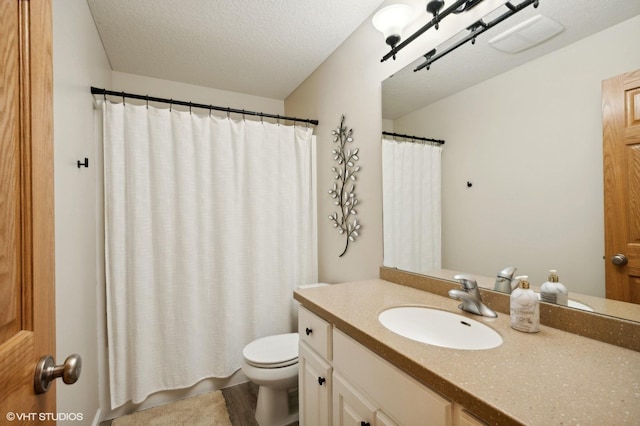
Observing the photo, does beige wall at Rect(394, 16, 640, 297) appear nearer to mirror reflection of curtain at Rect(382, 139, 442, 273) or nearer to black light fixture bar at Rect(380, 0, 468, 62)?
mirror reflection of curtain at Rect(382, 139, 442, 273)

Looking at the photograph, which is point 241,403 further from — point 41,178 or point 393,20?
point 393,20

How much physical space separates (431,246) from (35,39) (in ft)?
5.18

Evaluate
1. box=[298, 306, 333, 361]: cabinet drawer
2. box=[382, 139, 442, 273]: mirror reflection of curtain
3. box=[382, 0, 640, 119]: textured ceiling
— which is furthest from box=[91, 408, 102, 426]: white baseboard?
box=[382, 0, 640, 119]: textured ceiling

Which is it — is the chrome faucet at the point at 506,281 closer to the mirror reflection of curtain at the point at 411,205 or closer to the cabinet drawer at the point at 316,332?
the mirror reflection of curtain at the point at 411,205

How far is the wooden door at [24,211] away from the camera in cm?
49

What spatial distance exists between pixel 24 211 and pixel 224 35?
72.2 inches

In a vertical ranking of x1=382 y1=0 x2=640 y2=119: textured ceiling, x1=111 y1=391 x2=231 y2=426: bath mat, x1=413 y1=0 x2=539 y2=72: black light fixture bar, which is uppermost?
x1=413 y1=0 x2=539 y2=72: black light fixture bar

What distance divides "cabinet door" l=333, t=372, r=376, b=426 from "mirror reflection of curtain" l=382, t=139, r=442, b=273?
710 millimetres

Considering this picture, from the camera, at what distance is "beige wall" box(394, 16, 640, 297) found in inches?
35.9

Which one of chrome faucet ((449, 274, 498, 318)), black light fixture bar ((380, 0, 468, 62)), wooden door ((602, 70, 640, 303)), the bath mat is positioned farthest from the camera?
the bath mat

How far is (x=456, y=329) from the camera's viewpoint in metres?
1.08

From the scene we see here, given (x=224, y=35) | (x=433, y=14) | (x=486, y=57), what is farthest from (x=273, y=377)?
(x=224, y=35)

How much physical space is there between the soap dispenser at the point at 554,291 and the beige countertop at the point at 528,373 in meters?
0.10

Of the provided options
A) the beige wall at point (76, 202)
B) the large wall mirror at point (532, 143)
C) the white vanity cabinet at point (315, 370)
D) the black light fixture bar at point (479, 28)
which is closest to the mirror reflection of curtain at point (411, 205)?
the large wall mirror at point (532, 143)
